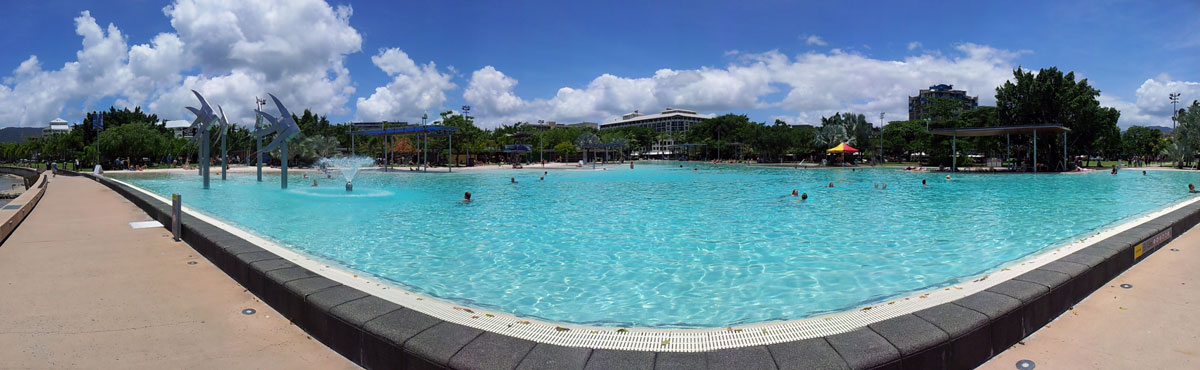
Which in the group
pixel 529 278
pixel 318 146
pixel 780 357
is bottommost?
pixel 529 278

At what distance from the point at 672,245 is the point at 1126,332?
586cm

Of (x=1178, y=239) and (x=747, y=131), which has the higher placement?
(x=747, y=131)

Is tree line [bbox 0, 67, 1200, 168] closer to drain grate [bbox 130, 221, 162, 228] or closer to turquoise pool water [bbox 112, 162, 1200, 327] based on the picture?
turquoise pool water [bbox 112, 162, 1200, 327]

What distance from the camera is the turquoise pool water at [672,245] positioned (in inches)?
235

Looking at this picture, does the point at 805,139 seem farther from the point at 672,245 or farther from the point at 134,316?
the point at 134,316

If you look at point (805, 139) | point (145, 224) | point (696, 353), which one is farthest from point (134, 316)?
point (805, 139)

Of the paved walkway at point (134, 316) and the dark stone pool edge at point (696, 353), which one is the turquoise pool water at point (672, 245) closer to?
the dark stone pool edge at point (696, 353)

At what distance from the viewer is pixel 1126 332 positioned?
3703mm

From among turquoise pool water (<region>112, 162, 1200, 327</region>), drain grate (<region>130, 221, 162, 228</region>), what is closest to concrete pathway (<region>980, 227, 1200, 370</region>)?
turquoise pool water (<region>112, 162, 1200, 327</region>)

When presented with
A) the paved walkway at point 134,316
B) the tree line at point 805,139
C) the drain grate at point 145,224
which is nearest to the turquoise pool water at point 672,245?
the drain grate at point 145,224

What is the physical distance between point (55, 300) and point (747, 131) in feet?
272

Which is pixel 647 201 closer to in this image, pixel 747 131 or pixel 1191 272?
pixel 1191 272

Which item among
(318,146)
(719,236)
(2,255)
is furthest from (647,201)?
(318,146)

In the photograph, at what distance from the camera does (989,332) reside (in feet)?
10.5
